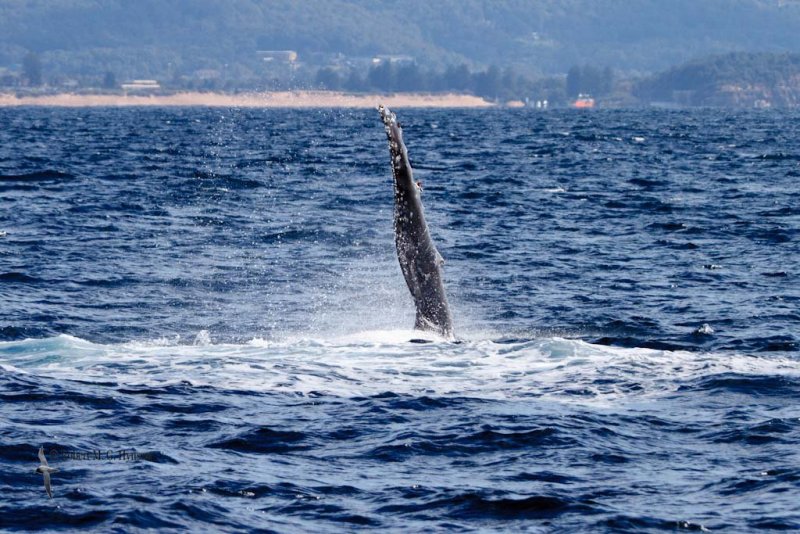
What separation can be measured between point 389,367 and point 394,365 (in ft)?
0.30

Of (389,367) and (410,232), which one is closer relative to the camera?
(410,232)

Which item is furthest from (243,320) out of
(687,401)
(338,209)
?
(338,209)

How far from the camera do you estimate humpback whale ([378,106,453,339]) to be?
47.5 ft

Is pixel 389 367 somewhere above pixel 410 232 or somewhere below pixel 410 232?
below

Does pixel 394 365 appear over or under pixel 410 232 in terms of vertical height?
under

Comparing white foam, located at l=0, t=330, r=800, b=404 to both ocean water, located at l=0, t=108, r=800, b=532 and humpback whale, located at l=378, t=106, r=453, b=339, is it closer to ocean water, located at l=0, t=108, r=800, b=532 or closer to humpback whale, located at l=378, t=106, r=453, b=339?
ocean water, located at l=0, t=108, r=800, b=532

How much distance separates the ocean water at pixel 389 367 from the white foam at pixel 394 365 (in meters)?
0.06

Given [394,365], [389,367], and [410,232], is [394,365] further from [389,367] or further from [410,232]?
[410,232]

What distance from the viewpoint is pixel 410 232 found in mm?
14977

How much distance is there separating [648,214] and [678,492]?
83.6 ft

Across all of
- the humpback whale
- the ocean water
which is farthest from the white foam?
the humpback whale

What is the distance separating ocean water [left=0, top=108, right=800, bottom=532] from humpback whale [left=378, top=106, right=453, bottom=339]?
963 mm

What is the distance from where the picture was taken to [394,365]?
51.9ft

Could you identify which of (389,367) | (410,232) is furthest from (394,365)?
(410,232)
